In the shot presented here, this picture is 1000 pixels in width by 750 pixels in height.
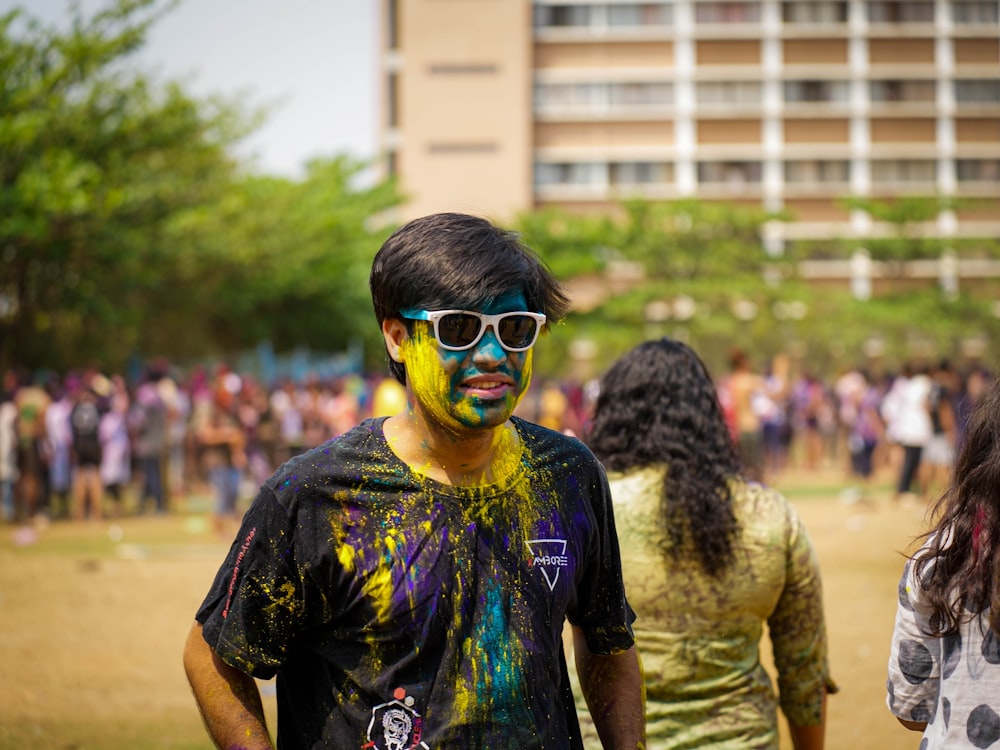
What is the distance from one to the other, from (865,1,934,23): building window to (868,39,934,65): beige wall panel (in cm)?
130

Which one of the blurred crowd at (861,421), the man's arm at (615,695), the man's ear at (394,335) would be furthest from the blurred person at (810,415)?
the man's ear at (394,335)

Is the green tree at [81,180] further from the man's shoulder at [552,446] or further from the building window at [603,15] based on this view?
the building window at [603,15]

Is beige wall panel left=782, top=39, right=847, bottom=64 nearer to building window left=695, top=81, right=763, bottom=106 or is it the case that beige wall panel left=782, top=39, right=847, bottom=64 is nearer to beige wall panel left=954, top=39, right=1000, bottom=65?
building window left=695, top=81, right=763, bottom=106

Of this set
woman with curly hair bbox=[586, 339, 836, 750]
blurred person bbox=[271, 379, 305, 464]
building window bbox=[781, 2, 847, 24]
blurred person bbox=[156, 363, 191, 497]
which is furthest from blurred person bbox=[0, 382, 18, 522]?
building window bbox=[781, 2, 847, 24]

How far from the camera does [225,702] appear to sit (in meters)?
2.42

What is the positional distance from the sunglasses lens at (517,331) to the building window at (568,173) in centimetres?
6555

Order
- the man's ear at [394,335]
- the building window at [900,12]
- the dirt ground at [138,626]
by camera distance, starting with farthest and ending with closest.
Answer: the building window at [900,12] → the dirt ground at [138,626] → the man's ear at [394,335]

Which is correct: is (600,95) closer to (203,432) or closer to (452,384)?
(203,432)

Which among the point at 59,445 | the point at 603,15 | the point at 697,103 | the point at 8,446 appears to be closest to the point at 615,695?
the point at 8,446

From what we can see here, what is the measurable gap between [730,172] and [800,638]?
66.3m

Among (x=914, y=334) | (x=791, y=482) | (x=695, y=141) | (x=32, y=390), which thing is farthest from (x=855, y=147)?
(x=32, y=390)

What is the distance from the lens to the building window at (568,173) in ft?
221

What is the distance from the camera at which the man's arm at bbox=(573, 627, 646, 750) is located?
8.70ft

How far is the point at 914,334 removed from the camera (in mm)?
48250
